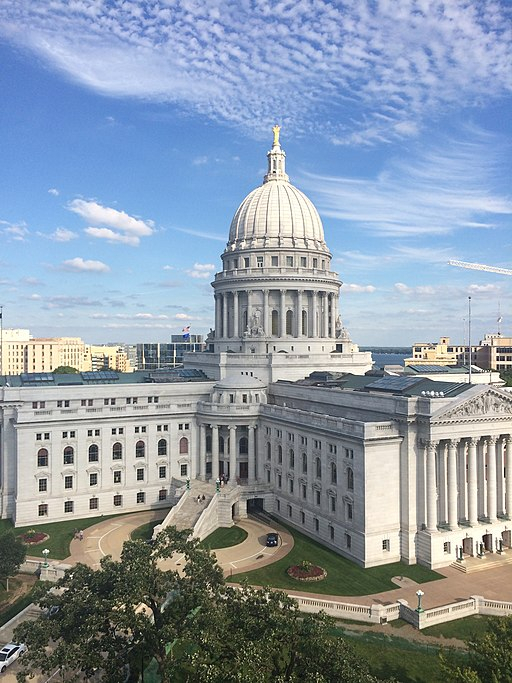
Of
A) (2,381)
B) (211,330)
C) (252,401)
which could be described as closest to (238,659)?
(252,401)

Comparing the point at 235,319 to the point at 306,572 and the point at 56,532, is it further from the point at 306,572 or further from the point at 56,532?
the point at 306,572

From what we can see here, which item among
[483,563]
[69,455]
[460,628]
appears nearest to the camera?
[460,628]

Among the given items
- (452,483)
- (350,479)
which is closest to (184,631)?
(350,479)

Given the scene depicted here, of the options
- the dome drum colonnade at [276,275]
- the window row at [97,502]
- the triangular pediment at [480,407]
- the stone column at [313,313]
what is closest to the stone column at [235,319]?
the dome drum colonnade at [276,275]

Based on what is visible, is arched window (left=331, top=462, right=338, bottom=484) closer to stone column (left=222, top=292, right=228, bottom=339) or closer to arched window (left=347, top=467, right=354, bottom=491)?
arched window (left=347, top=467, right=354, bottom=491)

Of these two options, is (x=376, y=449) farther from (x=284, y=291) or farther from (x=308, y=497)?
(x=284, y=291)

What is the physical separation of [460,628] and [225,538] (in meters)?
30.5

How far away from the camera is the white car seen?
4250cm

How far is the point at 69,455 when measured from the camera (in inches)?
3108

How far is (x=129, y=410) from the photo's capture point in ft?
272

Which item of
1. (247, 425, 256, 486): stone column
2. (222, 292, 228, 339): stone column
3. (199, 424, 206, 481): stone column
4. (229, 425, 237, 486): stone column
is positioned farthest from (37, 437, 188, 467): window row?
(222, 292, 228, 339): stone column

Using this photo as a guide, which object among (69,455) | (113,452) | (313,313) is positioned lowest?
(113,452)

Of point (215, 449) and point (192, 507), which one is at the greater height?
point (215, 449)

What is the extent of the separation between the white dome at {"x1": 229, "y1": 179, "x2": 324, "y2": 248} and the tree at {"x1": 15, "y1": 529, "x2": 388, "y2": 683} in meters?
78.0
